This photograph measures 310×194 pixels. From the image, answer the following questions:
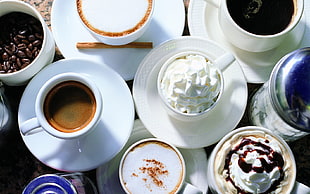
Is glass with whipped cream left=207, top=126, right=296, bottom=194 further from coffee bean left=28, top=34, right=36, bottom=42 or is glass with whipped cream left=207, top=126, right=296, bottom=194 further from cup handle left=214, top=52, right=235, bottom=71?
coffee bean left=28, top=34, right=36, bottom=42

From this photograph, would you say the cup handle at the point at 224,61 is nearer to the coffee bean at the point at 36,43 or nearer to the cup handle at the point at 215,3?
the cup handle at the point at 215,3

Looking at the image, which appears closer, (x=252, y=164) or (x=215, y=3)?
(x=252, y=164)

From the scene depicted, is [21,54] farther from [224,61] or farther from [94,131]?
[224,61]

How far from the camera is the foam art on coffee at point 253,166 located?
1.09 meters

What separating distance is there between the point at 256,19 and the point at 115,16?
1.21 ft

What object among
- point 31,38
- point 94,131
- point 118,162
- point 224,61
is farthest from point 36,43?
point 224,61

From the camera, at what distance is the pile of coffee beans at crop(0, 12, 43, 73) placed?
1222 mm

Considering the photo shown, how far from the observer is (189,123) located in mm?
1216

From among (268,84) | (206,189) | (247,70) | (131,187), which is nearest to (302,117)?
(268,84)

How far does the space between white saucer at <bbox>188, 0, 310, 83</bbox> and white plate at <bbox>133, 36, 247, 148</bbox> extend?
0.16ft

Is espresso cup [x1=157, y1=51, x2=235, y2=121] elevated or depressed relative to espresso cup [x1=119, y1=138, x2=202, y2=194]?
elevated

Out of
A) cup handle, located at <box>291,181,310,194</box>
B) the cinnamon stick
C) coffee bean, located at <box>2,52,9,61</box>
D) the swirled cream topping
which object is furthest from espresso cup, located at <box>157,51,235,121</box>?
coffee bean, located at <box>2,52,9,61</box>

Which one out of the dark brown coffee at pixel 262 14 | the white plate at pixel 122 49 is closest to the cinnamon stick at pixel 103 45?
the white plate at pixel 122 49

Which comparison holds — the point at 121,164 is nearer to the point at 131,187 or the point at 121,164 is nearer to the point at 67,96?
the point at 131,187
